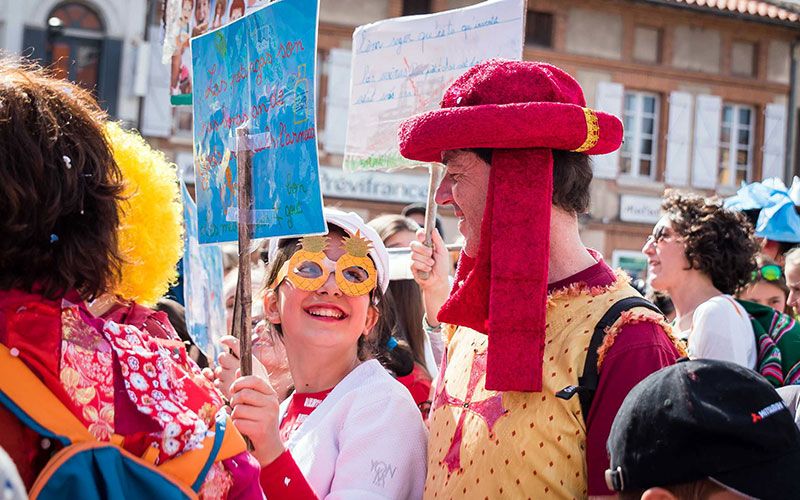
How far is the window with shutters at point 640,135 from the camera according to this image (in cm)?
2206

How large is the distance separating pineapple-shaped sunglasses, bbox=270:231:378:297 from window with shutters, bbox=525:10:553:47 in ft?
62.2

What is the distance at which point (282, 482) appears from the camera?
7.77 ft

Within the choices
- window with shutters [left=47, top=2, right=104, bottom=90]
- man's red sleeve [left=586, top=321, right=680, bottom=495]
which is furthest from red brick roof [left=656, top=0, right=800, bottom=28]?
man's red sleeve [left=586, top=321, right=680, bottom=495]

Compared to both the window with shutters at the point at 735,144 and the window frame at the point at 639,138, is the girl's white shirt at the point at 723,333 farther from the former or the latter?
the window with shutters at the point at 735,144

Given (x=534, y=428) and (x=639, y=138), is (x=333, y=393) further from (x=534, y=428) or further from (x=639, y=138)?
(x=639, y=138)

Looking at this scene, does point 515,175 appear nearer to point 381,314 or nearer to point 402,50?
point 381,314

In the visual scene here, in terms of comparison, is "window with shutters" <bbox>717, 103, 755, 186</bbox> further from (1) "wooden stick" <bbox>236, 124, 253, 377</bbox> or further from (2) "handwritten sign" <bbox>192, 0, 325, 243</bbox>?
(1) "wooden stick" <bbox>236, 124, 253, 377</bbox>

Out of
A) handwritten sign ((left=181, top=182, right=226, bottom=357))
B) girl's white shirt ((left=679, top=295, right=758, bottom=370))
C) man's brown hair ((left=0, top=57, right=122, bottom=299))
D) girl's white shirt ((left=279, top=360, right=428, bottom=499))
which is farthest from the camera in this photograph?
girl's white shirt ((left=679, top=295, right=758, bottom=370))

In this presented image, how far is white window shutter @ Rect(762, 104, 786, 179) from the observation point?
2281 centimetres

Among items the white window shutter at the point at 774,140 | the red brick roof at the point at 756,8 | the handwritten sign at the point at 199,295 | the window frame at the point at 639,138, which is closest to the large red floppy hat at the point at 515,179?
the handwritten sign at the point at 199,295

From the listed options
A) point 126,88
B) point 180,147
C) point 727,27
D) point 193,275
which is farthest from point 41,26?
point 193,275

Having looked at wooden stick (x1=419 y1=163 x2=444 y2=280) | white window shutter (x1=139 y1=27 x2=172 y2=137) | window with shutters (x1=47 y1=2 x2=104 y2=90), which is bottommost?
wooden stick (x1=419 y1=163 x2=444 y2=280)

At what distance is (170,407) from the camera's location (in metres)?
1.77

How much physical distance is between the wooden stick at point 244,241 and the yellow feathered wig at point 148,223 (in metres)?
0.44
